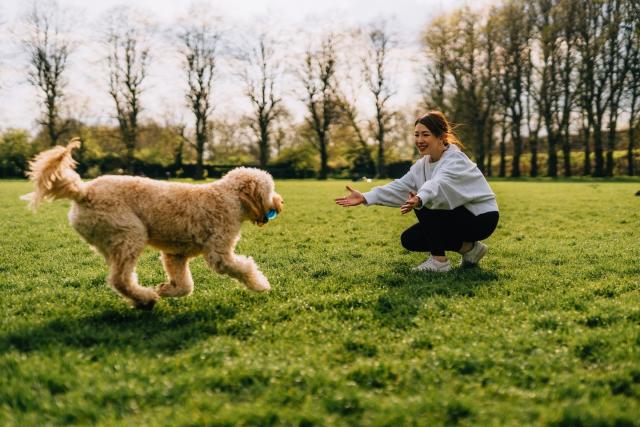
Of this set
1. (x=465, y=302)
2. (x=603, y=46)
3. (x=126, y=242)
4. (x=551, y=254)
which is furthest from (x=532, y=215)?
(x=603, y=46)

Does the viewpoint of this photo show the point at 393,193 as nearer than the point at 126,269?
No

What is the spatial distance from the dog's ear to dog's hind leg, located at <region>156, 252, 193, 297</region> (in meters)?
0.88

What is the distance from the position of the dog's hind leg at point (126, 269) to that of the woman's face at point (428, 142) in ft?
12.1

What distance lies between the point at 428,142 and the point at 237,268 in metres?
3.05

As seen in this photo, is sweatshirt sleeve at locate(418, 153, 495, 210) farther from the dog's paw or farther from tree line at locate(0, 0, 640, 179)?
tree line at locate(0, 0, 640, 179)

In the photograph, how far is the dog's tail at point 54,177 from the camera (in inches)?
173

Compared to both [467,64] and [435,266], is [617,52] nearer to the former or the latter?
[467,64]

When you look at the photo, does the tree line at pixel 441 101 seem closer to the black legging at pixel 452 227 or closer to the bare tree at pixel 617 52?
the bare tree at pixel 617 52

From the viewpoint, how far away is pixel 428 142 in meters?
6.55

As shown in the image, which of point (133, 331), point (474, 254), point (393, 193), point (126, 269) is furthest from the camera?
point (474, 254)

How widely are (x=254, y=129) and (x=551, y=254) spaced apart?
1914 inches

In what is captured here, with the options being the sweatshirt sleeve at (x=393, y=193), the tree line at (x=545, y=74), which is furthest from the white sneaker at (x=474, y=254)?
the tree line at (x=545, y=74)

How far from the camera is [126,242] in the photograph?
15.2 ft

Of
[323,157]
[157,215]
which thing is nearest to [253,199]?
[157,215]
